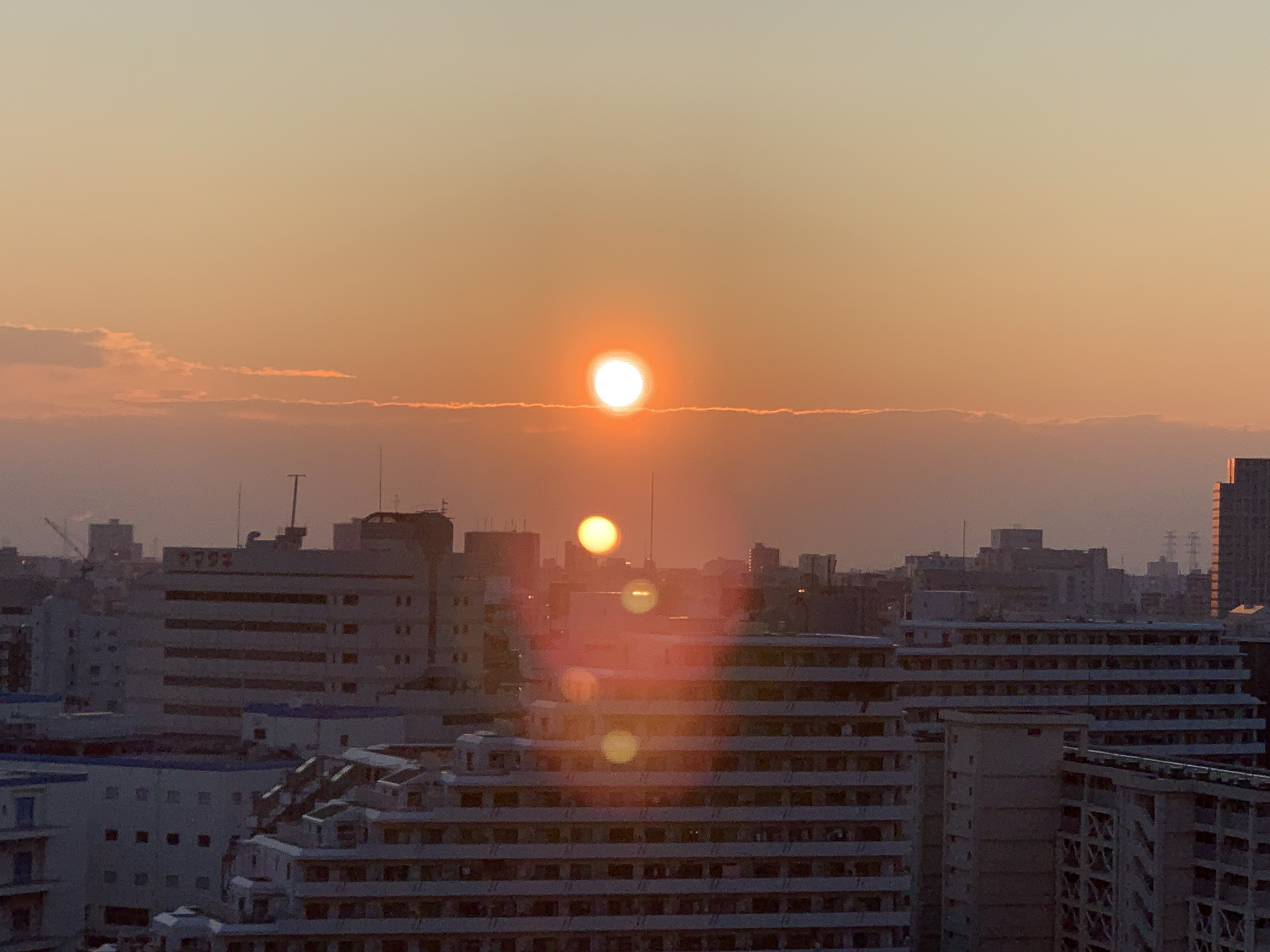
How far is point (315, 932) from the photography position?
85.1 metres

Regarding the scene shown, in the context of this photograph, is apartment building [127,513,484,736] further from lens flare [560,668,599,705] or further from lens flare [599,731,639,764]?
lens flare [599,731,639,764]

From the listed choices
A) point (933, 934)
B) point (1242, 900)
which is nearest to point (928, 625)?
point (933, 934)

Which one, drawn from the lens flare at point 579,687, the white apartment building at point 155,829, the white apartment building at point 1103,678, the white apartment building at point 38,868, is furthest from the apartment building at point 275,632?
the lens flare at point 579,687

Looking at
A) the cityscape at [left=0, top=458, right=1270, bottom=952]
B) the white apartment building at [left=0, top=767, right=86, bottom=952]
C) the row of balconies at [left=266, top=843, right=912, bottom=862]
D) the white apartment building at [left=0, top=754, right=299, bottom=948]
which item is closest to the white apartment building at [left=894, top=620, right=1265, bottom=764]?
the cityscape at [left=0, top=458, right=1270, bottom=952]

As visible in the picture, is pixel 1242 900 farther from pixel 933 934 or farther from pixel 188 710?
pixel 188 710

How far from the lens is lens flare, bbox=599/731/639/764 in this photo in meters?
90.1

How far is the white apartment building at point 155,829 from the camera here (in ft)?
351

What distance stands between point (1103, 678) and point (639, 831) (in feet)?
208

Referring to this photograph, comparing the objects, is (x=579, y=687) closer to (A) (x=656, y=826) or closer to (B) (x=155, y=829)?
(A) (x=656, y=826)

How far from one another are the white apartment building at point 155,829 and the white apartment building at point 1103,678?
45566 mm

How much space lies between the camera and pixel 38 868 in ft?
308

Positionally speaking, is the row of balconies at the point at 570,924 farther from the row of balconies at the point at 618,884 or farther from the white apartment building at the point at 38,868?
the white apartment building at the point at 38,868

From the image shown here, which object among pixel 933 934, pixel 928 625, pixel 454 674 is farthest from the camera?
pixel 454 674

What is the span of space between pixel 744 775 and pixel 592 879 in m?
8.11
